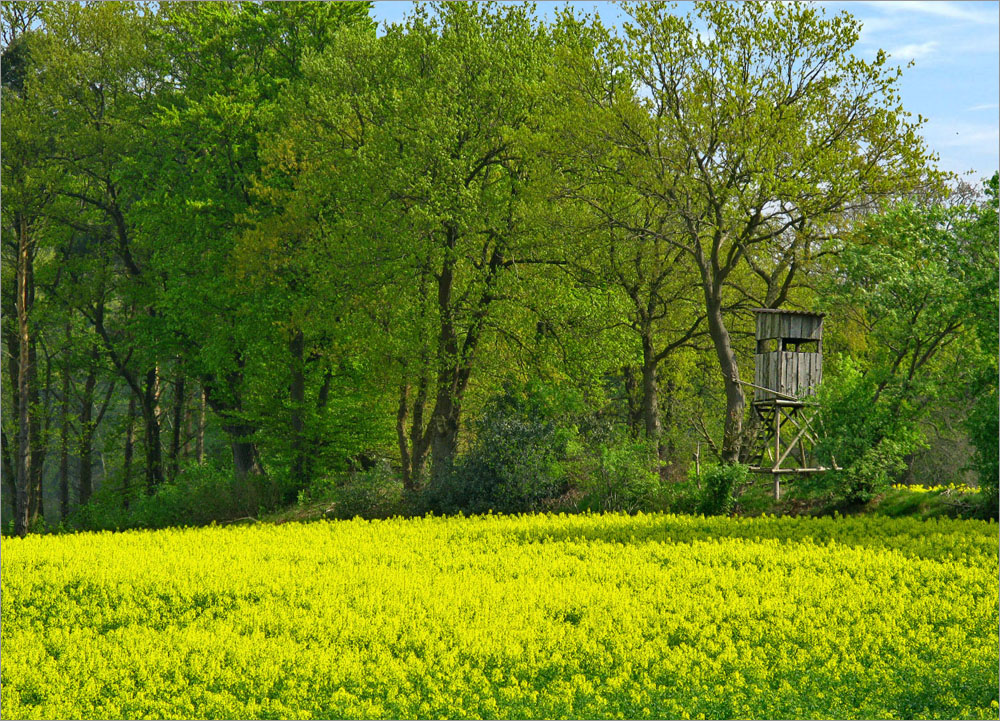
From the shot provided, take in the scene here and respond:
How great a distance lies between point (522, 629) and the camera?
1060 centimetres

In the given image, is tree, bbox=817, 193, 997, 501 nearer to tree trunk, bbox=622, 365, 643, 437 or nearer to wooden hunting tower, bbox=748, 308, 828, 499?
wooden hunting tower, bbox=748, 308, 828, 499

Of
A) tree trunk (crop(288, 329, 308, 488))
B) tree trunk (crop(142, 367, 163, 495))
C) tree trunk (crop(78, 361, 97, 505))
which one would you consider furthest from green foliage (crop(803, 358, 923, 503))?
tree trunk (crop(78, 361, 97, 505))

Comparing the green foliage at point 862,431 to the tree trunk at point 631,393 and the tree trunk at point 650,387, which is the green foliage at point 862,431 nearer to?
the tree trunk at point 650,387

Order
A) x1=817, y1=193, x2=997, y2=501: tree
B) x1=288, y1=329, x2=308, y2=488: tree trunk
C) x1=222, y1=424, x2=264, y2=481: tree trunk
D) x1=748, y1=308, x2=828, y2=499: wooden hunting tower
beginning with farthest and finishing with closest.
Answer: x1=222, y1=424, x2=264, y2=481: tree trunk → x1=288, y1=329, x2=308, y2=488: tree trunk → x1=748, y1=308, x2=828, y2=499: wooden hunting tower → x1=817, y1=193, x2=997, y2=501: tree

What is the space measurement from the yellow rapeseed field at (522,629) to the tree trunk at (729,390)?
4.91 metres

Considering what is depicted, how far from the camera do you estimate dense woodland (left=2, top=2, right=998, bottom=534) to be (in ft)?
67.4

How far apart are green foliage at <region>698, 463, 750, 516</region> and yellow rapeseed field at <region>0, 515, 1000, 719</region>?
2895 mm

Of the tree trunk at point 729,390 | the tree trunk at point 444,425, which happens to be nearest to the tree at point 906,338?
the tree trunk at point 729,390

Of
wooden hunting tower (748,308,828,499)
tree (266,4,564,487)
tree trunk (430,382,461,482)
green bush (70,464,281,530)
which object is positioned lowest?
green bush (70,464,281,530)

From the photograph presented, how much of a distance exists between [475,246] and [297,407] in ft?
21.9

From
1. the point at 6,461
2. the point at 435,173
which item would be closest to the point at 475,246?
the point at 435,173

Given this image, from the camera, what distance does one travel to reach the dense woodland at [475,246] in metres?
20.5

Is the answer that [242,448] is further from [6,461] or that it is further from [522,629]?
[522,629]

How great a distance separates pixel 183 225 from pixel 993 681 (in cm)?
2429
